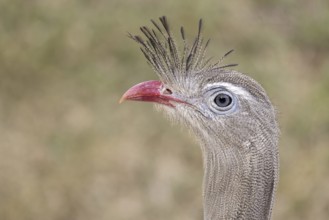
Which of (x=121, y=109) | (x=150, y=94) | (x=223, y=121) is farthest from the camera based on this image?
(x=121, y=109)

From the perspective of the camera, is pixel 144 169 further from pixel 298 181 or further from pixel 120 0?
pixel 120 0

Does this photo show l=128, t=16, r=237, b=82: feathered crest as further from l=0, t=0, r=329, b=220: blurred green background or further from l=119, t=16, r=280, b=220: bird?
l=0, t=0, r=329, b=220: blurred green background

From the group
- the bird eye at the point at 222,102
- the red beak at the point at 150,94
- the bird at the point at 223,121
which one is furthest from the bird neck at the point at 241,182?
the red beak at the point at 150,94

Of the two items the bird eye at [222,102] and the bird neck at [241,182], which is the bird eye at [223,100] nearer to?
the bird eye at [222,102]

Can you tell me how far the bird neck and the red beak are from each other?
327 mm

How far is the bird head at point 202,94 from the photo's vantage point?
333cm

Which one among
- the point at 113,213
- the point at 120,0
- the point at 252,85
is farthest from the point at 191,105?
the point at 120,0

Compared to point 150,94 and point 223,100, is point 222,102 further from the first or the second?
point 150,94

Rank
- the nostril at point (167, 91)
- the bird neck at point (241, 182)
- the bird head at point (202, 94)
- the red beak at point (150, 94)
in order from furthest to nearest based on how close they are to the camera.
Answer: the nostril at point (167, 91) < the red beak at point (150, 94) < the bird head at point (202, 94) < the bird neck at point (241, 182)

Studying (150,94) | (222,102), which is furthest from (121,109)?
(222,102)

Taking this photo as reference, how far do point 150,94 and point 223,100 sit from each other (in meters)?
0.31

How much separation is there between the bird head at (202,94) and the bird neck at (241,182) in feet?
0.20

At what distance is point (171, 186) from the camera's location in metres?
6.15

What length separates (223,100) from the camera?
3428 millimetres
